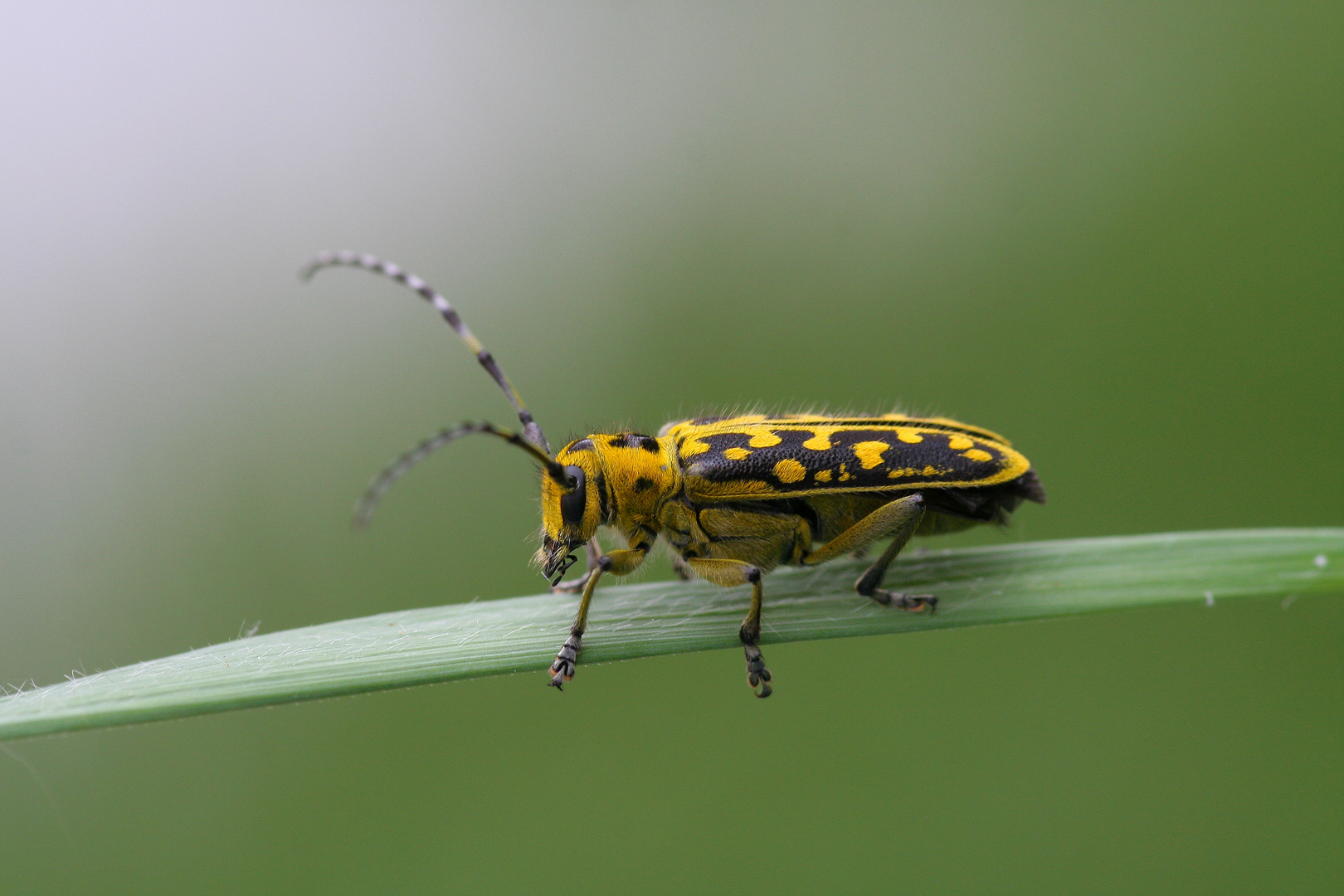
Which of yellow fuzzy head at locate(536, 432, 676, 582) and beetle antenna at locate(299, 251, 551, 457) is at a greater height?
beetle antenna at locate(299, 251, 551, 457)

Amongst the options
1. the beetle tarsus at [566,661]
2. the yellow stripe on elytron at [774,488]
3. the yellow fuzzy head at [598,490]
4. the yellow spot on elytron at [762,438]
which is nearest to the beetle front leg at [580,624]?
the beetle tarsus at [566,661]

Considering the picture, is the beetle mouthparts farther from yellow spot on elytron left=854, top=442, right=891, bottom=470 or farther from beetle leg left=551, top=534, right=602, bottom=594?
yellow spot on elytron left=854, top=442, right=891, bottom=470

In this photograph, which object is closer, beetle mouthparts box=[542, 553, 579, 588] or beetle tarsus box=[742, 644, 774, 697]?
beetle tarsus box=[742, 644, 774, 697]

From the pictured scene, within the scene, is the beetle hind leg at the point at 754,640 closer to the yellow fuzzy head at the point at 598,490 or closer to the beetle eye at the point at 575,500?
the yellow fuzzy head at the point at 598,490

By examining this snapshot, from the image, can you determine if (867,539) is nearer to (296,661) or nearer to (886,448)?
(886,448)

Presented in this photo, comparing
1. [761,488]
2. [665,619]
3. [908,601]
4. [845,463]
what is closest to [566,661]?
[665,619]

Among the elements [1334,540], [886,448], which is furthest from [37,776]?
[1334,540]

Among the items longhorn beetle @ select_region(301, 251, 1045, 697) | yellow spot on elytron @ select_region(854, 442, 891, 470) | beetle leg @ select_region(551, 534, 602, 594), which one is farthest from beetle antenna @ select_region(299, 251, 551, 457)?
yellow spot on elytron @ select_region(854, 442, 891, 470)
